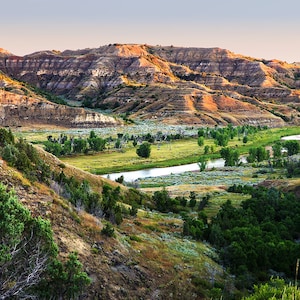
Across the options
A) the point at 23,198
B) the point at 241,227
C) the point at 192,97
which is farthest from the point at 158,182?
the point at 192,97

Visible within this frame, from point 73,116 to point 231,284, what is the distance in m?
152

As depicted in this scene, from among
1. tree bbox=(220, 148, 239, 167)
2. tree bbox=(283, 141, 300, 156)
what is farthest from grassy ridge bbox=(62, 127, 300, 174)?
tree bbox=(283, 141, 300, 156)

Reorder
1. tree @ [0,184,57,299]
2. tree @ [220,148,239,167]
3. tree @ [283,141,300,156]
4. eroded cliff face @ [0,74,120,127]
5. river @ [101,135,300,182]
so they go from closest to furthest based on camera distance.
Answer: tree @ [0,184,57,299] → river @ [101,135,300,182] → tree @ [220,148,239,167] → tree @ [283,141,300,156] → eroded cliff face @ [0,74,120,127]

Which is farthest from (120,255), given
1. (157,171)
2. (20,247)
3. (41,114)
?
(41,114)

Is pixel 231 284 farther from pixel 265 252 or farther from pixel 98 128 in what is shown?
pixel 98 128

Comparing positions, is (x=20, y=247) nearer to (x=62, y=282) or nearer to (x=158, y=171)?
(x=62, y=282)

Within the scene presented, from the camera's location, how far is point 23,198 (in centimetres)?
2248

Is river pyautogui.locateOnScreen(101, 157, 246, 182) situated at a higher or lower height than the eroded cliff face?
lower

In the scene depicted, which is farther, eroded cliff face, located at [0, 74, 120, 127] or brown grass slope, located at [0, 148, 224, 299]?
eroded cliff face, located at [0, 74, 120, 127]

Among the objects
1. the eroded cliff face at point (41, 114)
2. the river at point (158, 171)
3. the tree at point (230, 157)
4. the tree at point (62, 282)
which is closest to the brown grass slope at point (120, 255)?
the tree at point (62, 282)

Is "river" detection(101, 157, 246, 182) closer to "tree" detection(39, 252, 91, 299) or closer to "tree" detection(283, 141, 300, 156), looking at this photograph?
"tree" detection(283, 141, 300, 156)

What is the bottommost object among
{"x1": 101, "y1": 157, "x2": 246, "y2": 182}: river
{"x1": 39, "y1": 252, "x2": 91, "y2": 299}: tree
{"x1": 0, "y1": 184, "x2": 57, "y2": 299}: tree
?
{"x1": 101, "y1": 157, "x2": 246, "y2": 182}: river

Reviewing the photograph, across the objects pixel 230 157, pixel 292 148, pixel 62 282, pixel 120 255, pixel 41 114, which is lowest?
pixel 230 157

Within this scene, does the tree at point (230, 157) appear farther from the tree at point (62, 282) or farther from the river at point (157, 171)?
the tree at point (62, 282)
